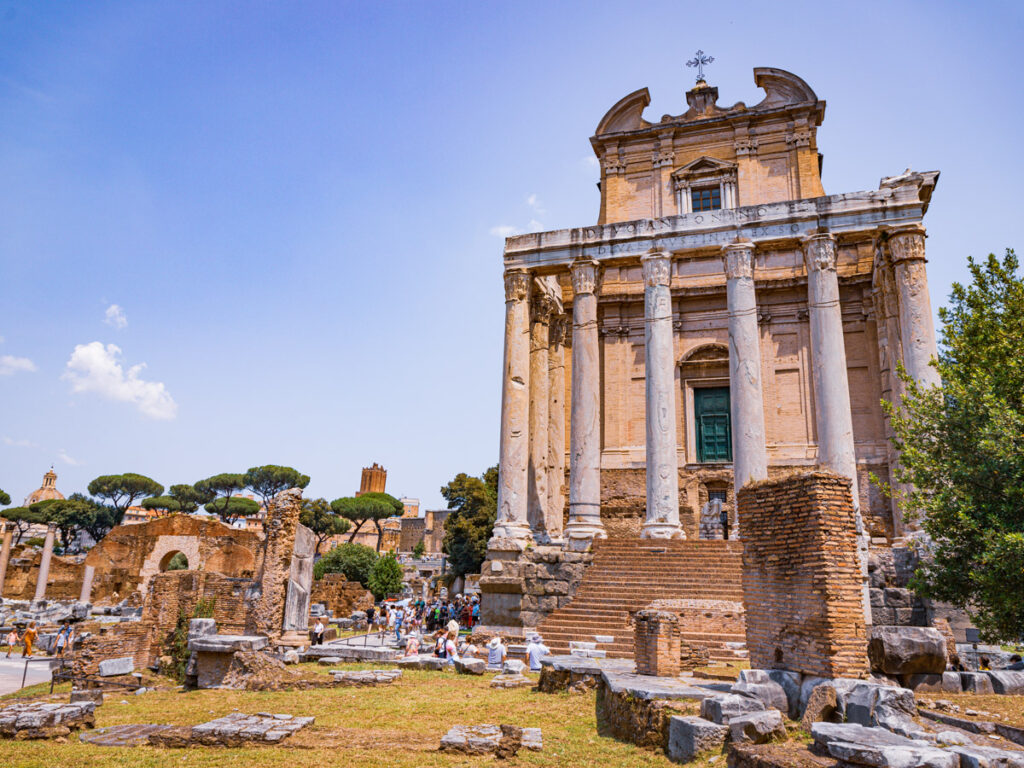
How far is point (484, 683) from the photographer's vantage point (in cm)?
1249

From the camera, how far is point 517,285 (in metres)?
22.2

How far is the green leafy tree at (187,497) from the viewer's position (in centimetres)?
8262

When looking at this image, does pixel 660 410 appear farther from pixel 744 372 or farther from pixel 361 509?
pixel 361 509

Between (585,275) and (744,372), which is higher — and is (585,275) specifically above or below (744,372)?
above

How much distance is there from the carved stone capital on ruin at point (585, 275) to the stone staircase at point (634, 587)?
730 centimetres

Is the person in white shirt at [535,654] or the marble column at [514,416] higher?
the marble column at [514,416]

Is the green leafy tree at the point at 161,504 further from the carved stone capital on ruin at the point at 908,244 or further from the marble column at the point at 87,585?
the carved stone capital on ruin at the point at 908,244

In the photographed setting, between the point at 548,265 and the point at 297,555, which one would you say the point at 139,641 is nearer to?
the point at 297,555

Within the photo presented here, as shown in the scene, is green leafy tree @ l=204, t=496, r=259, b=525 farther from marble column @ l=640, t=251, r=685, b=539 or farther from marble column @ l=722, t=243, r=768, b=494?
marble column @ l=722, t=243, r=768, b=494

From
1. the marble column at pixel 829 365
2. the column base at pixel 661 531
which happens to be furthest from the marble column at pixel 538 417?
the marble column at pixel 829 365

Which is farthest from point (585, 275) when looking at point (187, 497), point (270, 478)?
point (187, 497)

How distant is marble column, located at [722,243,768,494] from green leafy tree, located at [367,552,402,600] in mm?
26388

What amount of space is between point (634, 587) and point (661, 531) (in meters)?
2.34

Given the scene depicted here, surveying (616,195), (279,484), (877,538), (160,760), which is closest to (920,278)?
(877,538)
